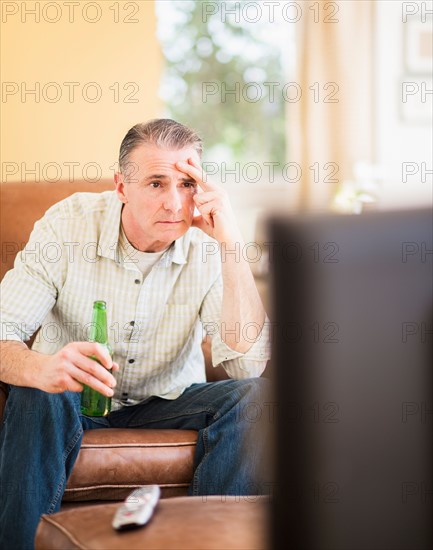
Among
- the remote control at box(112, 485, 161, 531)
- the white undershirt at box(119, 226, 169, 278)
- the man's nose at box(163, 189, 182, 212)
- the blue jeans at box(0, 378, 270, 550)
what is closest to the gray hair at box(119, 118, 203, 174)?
the man's nose at box(163, 189, 182, 212)

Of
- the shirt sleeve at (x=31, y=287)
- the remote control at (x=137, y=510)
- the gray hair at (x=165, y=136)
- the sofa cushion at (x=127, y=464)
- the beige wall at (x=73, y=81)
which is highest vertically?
the beige wall at (x=73, y=81)

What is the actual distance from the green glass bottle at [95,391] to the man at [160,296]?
3cm

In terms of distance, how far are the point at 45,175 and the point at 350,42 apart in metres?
2.95

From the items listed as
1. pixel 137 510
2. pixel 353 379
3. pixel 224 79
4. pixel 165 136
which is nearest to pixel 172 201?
pixel 165 136

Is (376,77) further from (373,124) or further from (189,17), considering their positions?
(189,17)

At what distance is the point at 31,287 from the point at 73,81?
1.71 metres

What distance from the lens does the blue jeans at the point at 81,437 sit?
1.59 metres

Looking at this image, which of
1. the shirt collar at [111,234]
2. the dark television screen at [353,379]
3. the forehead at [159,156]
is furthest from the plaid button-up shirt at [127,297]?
the dark television screen at [353,379]

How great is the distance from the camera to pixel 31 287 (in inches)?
75.0

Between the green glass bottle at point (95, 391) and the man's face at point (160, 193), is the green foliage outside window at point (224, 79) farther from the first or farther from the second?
the green glass bottle at point (95, 391)

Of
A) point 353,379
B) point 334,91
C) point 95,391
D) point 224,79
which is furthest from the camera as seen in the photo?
point 334,91

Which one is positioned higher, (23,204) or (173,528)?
(23,204)

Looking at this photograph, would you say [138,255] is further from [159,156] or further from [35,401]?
[35,401]

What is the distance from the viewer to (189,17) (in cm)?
545
